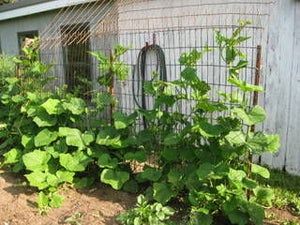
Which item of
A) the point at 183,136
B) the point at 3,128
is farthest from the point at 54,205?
the point at 3,128

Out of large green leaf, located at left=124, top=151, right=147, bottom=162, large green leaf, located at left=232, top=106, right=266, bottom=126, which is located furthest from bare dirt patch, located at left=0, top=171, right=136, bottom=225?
large green leaf, located at left=232, top=106, right=266, bottom=126

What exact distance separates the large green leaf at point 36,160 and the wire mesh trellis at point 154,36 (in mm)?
1275

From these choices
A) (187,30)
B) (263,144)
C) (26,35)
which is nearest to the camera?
(263,144)

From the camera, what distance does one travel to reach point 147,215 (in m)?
3.88

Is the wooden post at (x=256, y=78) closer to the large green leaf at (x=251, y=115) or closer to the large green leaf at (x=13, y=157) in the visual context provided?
the large green leaf at (x=251, y=115)

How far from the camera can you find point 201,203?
Result: 12.8ft

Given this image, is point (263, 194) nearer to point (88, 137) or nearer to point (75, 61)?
point (88, 137)

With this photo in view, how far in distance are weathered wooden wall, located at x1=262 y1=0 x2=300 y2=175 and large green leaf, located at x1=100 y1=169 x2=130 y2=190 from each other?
2024 millimetres

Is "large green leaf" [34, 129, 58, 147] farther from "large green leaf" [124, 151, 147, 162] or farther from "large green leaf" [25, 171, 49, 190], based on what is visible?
"large green leaf" [124, 151, 147, 162]

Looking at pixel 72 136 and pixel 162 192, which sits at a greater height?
pixel 72 136

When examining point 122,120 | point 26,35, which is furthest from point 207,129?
point 26,35

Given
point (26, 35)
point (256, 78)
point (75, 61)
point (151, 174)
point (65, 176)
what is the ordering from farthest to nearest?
point (26, 35) → point (75, 61) → point (65, 176) → point (151, 174) → point (256, 78)

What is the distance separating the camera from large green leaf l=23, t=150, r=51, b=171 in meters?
4.65

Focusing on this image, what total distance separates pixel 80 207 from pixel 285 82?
276 cm
